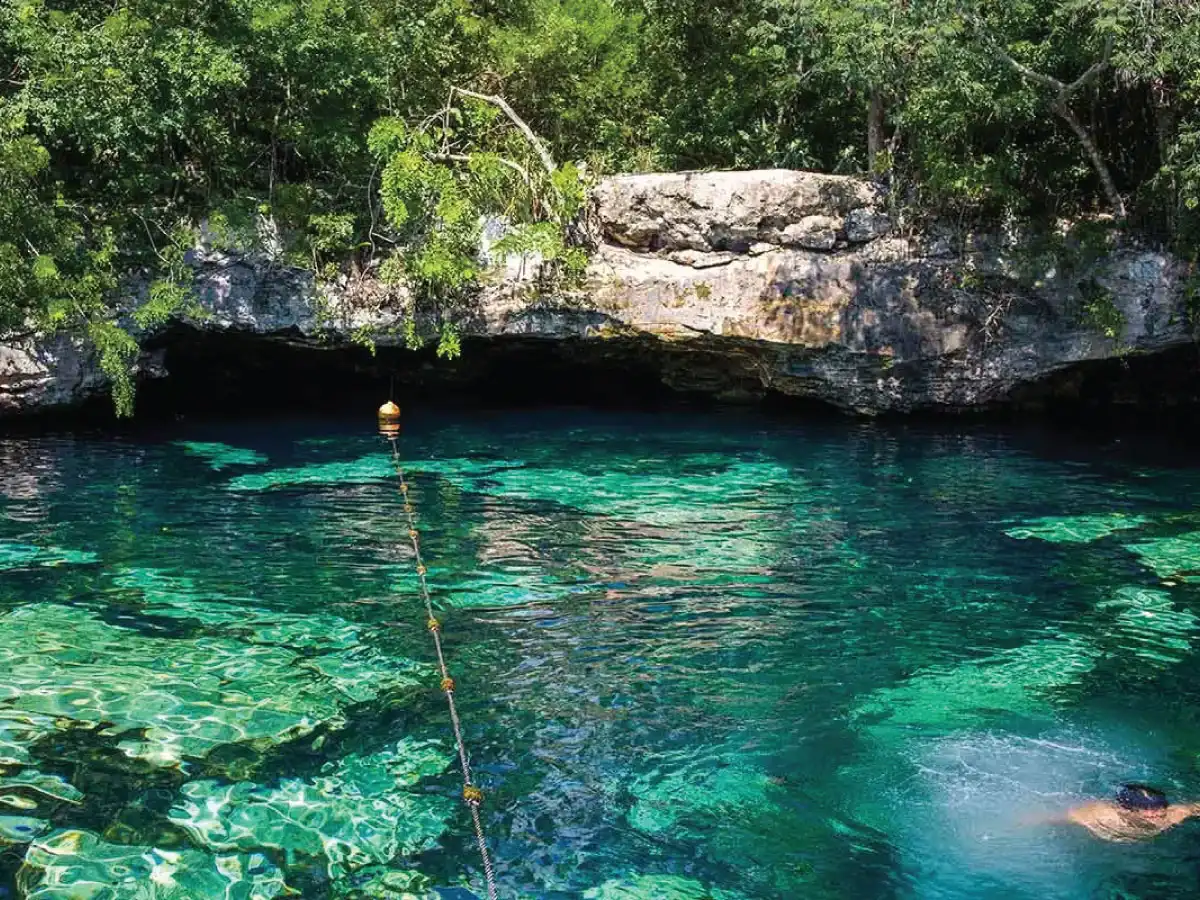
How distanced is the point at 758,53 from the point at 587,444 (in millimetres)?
6831

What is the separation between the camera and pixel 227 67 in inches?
583

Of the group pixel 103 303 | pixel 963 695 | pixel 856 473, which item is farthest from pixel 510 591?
pixel 103 303

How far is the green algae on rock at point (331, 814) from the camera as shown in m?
5.36

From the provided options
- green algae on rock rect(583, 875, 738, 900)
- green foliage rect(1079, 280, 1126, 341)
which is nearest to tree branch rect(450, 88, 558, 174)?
green foliage rect(1079, 280, 1126, 341)

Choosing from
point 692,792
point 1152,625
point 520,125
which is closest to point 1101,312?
point 1152,625

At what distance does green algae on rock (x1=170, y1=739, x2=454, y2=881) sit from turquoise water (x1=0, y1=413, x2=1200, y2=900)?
0.9 inches

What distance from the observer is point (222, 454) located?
48.6ft

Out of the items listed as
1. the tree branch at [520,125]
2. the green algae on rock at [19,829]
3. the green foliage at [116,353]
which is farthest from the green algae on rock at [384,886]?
the tree branch at [520,125]

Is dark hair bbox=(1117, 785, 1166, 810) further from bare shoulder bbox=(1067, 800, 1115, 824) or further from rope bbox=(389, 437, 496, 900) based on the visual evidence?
rope bbox=(389, 437, 496, 900)

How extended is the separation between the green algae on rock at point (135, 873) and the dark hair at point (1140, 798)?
4.23 meters

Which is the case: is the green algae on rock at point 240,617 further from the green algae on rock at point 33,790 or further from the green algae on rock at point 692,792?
the green algae on rock at point 692,792

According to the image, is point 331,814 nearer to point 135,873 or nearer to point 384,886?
point 384,886

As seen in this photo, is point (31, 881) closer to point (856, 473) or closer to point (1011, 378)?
point (856, 473)

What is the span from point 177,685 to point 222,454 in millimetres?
8118
